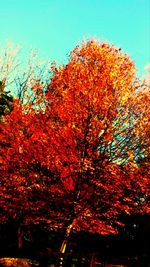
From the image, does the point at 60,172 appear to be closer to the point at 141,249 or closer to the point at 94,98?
the point at 94,98

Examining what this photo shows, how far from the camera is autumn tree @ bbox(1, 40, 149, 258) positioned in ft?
55.4

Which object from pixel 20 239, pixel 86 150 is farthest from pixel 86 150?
pixel 20 239

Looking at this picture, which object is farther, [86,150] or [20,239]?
[20,239]

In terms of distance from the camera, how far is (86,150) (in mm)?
17062

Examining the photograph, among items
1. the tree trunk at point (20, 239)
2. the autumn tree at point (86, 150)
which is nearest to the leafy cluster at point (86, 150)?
the autumn tree at point (86, 150)

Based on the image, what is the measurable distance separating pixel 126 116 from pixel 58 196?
650cm

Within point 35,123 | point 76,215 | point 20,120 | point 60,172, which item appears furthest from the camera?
point 20,120

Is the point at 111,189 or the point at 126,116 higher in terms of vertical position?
the point at 126,116

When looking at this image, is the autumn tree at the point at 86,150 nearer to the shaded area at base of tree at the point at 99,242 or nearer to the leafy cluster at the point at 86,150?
the leafy cluster at the point at 86,150

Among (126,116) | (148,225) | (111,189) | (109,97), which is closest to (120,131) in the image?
(126,116)

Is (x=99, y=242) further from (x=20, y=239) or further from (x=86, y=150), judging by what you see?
(x=86, y=150)

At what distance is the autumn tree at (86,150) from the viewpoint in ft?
55.4

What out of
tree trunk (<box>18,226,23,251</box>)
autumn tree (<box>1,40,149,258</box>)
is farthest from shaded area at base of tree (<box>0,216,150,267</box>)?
autumn tree (<box>1,40,149,258</box>)

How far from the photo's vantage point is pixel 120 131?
56.0ft
